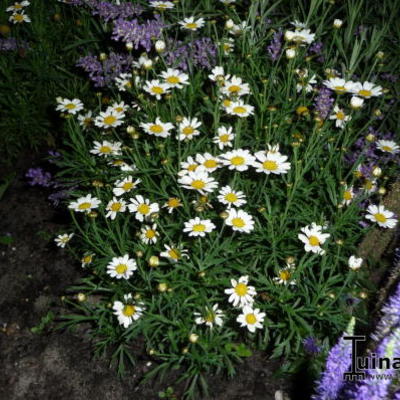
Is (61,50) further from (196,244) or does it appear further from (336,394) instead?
(336,394)

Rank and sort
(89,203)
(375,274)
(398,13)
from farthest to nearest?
(398,13), (375,274), (89,203)

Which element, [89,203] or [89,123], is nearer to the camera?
[89,203]

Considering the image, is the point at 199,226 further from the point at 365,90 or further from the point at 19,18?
the point at 19,18

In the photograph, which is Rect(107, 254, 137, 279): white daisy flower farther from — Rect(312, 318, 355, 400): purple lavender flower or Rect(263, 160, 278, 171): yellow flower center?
Rect(312, 318, 355, 400): purple lavender flower

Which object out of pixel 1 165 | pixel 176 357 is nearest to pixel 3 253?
pixel 1 165

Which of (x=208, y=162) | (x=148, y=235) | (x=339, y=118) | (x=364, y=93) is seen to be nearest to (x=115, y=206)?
(x=148, y=235)

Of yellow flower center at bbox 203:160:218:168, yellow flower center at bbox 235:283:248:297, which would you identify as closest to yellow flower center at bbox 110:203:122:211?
yellow flower center at bbox 203:160:218:168

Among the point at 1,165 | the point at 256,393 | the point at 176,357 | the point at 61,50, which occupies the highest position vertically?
the point at 61,50
